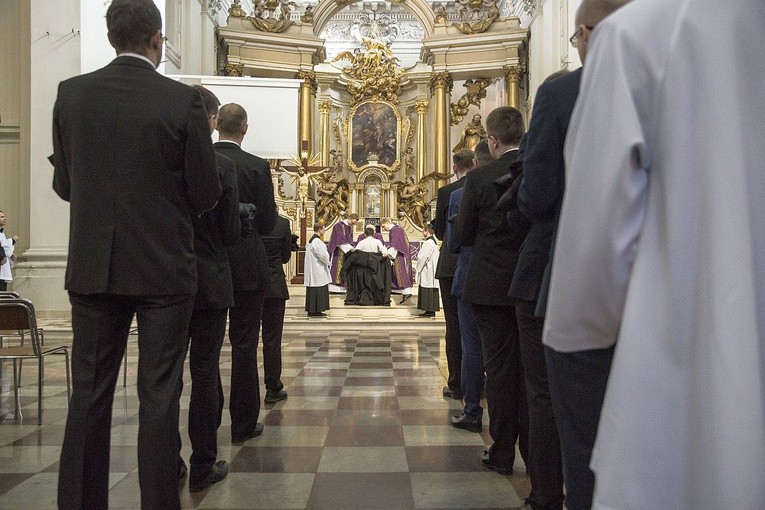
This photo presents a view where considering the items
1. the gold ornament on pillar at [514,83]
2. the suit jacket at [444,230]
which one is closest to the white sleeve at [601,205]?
the suit jacket at [444,230]

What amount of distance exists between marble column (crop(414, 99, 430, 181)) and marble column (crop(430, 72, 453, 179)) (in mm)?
752

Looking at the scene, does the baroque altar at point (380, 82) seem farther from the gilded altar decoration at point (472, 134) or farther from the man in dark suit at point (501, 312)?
the man in dark suit at point (501, 312)

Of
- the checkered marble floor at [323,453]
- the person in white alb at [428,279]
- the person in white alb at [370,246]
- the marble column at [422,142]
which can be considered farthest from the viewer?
the marble column at [422,142]

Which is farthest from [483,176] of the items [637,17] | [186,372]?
[186,372]

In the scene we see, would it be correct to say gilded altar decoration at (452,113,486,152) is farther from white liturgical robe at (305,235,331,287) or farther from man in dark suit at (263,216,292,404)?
man in dark suit at (263,216,292,404)

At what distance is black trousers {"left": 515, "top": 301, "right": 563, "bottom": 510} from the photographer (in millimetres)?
2559

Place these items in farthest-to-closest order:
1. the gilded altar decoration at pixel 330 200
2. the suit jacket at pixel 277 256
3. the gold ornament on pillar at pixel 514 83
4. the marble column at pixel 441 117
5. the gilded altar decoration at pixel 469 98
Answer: the gilded altar decoration at pixel 469 98 < the gilded altar decoration at pixel 330 200 < the marble column at pixel 441 117 < the gold ornament on pillar at pixel 514 83 < the suit jacket at pixel 277 256

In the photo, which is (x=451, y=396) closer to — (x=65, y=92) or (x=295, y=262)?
(x=65, y=92)

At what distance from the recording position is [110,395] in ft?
7.68

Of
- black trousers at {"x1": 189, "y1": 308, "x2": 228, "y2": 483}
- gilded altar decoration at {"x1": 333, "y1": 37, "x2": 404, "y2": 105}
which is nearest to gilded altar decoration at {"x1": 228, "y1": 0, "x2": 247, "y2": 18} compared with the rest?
gilded altar decoration at {"x1": 333, "y1": 37, "x2": 404, "y2": 105}

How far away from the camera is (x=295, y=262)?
16.7 meters

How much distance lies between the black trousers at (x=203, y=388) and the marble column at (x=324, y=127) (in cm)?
1890

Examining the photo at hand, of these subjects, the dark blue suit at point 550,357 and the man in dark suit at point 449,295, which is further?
the man in dark suit at point 449,295

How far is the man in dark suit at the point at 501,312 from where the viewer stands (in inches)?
125
